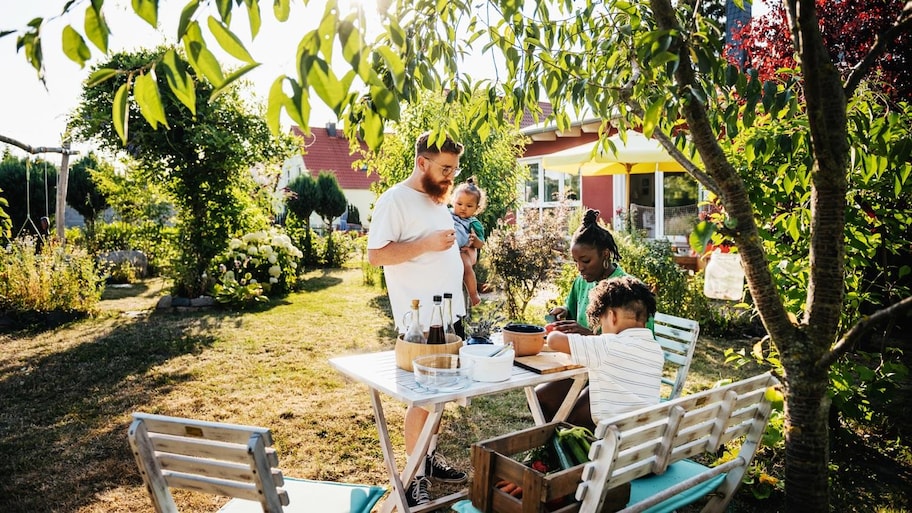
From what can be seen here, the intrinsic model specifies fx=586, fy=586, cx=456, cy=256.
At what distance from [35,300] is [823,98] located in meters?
8.14

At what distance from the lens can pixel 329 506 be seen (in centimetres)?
199

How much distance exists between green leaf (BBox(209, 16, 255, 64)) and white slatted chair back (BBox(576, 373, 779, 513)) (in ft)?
4.36

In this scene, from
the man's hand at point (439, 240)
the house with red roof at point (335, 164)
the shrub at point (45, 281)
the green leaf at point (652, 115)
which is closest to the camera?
the green leaf at point (652, 115)

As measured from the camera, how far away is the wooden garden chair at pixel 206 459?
1.52 metres

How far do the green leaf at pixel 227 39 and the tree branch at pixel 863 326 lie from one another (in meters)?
1.83

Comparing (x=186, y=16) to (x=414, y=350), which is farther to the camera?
(x=414, y=350)

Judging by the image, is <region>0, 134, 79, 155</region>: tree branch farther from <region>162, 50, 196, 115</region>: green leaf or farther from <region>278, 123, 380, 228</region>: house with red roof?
<region>278, 123, 380, 228</region>: house with red roof

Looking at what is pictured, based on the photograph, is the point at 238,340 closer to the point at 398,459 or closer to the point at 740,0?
the point at 398,459

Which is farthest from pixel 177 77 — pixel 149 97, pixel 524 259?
pixel 524 259

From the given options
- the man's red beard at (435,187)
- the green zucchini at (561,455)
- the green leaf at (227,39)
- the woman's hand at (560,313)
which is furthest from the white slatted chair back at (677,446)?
the man's red beard at (435,187)

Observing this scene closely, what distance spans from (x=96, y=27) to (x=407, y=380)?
162 centimetres

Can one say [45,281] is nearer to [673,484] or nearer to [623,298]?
[623,298]

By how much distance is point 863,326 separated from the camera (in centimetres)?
185

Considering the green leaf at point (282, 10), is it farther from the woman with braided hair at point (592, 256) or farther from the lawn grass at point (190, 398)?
the lawn grass at point (190, 398)
